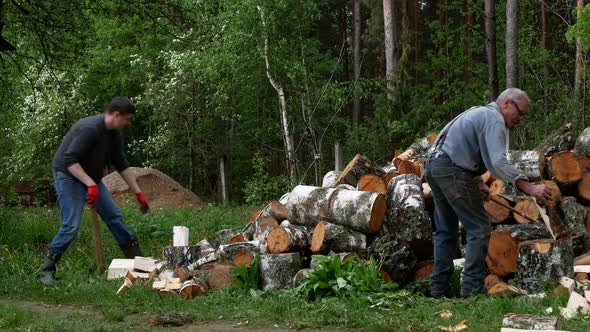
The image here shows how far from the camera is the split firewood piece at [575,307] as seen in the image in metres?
6.14

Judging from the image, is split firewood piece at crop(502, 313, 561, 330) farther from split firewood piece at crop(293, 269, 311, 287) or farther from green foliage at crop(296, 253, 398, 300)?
split firewood piece at crop(293, 269, 311, 287)

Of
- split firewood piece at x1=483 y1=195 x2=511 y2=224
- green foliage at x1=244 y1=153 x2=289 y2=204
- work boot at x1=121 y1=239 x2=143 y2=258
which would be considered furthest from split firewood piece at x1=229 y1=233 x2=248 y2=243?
green foliage at x1=244 y1=153 x2=289 y2=204

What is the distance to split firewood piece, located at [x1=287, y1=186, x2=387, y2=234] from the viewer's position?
8180 millimetres

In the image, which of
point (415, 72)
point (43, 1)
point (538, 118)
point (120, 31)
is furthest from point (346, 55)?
point (43, 1)

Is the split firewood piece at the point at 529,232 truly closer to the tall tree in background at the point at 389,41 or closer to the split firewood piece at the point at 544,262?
the split firewood piece at the point at 544,262

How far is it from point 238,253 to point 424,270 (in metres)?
1.94

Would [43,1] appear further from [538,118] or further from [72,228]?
[538,118]

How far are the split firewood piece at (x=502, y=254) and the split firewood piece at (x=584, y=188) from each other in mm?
1368

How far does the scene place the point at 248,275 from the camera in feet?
26.6

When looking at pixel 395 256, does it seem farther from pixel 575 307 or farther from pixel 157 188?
pixel 157 188

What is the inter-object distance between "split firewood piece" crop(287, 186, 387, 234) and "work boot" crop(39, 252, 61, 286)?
2616mm

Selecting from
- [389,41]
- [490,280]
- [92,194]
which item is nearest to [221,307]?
[92,194]

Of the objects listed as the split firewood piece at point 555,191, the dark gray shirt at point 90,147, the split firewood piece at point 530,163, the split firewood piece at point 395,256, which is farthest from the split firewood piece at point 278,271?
the split firewood piece at point 530,163

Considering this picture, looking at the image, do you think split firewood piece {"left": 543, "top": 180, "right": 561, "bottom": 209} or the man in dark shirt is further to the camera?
the man in dark shirt
